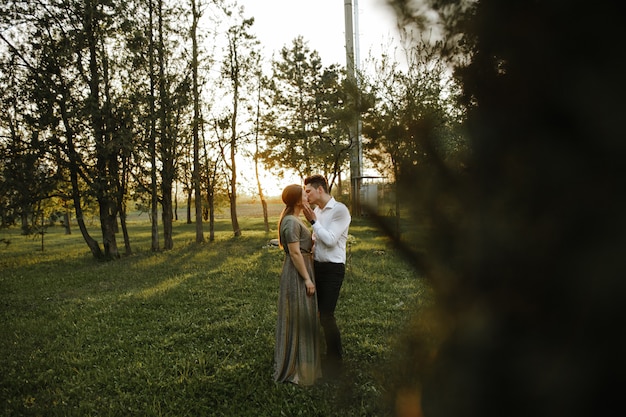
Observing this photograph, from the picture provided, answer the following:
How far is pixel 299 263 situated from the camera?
13.8 ft

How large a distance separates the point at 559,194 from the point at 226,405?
441 cm

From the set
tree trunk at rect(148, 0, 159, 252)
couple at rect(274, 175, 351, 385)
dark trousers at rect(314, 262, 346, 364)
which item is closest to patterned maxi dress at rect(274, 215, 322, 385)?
couple at rect(274, 175, 351, 385)

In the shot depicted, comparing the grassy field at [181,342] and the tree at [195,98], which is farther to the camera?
the tree at [195,98]

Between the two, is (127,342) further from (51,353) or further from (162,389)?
(162,389)

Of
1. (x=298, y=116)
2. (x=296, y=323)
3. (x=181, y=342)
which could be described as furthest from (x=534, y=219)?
(x=298, y=116)

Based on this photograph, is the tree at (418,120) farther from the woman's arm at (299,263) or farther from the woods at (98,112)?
the woods at (98,112)

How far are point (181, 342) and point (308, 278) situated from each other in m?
3.10

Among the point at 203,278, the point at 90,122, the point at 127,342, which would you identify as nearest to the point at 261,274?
the point at 203,278

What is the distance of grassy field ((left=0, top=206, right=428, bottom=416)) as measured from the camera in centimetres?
410

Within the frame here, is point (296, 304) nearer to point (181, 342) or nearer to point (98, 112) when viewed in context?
point (181, 342)

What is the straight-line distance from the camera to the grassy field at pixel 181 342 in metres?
4.10

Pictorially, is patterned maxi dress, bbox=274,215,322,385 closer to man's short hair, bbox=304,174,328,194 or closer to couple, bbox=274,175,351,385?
couple, bbox=274,175,351,385

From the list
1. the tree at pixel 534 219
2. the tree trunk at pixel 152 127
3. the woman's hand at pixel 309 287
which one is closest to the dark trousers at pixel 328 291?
the woman's hand at pixel 309 287

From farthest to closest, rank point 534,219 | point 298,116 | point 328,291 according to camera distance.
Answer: point 298,116 → point 328,291 → point 534,219
